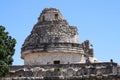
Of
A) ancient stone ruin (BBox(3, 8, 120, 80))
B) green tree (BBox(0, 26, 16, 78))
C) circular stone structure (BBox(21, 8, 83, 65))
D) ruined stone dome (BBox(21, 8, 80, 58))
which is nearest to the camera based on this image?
green tree (BBox(0, 26, 16, 78))

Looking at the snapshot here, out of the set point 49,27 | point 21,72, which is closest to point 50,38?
point 49,27

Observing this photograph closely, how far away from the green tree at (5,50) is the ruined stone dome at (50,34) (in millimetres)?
5600

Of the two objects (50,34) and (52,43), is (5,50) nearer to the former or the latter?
(52,43)

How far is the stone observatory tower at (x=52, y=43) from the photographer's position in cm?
3375

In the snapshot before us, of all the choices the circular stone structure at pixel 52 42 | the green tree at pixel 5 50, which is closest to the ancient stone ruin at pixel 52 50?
the circular stone structure at pixel 52 42

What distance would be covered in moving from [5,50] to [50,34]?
24.5 feet

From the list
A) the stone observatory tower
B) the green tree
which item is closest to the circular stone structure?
the stone observatory tower

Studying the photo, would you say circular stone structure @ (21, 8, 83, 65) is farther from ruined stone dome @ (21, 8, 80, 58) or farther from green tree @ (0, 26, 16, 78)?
green tree @ (0, 26, 16, 78)

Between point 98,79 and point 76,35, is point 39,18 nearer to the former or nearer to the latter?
point 76,35

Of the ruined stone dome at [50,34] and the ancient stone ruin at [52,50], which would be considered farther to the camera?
the ruined stone dome at [50,34]

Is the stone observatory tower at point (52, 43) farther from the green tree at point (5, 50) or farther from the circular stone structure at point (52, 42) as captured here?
the green tree at point (5, 50)

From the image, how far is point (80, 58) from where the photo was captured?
34531mm

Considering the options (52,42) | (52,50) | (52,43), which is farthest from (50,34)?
(52,50)

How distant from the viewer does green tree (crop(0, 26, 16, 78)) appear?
2717 centimetres
